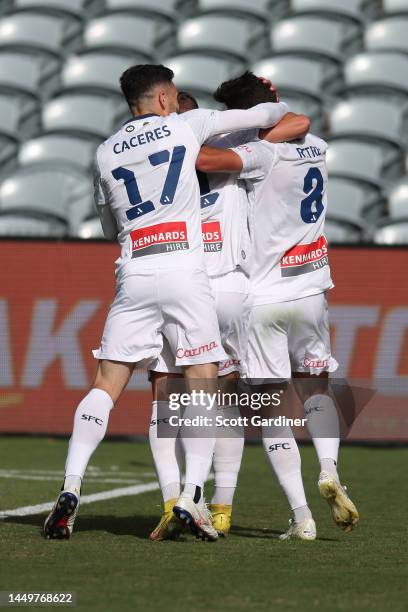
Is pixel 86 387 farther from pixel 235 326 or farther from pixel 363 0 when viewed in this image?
pixel 363 0

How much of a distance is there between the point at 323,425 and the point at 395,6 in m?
13.0

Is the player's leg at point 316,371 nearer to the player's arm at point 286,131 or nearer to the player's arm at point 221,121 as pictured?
the player's arm at point 286,131

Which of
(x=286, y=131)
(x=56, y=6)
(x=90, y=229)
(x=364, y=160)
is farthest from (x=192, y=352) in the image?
(x=56, y=6)

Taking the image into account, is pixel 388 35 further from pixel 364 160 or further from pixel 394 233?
pixel 394 233

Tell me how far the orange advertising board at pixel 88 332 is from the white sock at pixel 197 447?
6.40 meters

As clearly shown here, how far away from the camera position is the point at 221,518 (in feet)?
18.1

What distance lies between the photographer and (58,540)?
498 centimetres

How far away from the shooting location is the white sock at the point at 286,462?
5.45m

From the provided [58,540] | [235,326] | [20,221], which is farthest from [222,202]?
[20,221]

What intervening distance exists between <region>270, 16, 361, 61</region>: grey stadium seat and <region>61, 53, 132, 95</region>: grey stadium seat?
7.21ft

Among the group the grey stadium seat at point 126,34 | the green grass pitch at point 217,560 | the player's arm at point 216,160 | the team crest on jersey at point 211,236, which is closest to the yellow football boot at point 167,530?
the green grass pitch at point 217,560

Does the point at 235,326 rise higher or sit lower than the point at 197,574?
higher

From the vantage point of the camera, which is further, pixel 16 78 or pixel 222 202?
pixel 16 78

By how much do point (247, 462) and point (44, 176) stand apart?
5879mm
